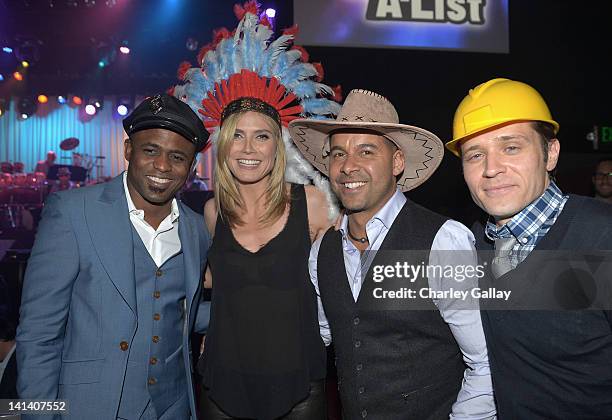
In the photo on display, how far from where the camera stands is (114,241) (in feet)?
6.14

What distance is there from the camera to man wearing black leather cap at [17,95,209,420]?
1762 millimetres

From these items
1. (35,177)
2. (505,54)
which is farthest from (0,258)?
(35,177)

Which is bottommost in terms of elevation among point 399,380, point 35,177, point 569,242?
point 399,380

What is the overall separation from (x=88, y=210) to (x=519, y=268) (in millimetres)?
1585

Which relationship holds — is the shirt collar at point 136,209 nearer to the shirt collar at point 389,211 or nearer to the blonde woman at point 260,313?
the blonde woman at point 260,313

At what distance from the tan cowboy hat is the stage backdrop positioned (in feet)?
51.2

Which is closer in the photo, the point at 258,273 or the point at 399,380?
the point at 399,380

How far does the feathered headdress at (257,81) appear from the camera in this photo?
2721 mm

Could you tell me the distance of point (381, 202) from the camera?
2076 mm

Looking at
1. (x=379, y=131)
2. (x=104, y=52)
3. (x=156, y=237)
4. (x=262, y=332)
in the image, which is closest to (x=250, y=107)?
(x=379, y=131)

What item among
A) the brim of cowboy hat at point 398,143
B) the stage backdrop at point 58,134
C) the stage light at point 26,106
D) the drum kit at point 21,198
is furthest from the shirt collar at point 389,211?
the stage backdrop at point 58,134

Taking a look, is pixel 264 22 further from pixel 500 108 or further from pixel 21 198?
pixel 21 198

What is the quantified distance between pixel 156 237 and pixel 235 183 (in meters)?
0.72

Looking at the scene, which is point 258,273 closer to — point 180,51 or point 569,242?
point 569,242
